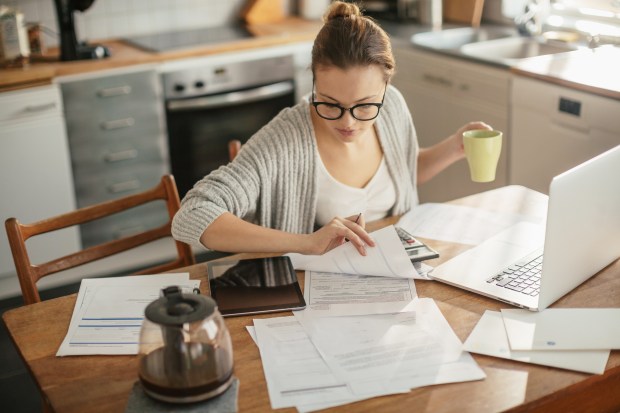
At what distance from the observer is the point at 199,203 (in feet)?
6.05

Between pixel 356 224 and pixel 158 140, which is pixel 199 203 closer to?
pixel 356 224

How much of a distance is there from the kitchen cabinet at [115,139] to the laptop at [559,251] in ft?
6.84

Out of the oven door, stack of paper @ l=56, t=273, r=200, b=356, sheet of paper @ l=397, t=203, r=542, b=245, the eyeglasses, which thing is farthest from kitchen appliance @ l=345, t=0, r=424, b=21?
stack of paper @ l=56, t=273, r=200, b=356

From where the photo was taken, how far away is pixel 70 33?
346cm

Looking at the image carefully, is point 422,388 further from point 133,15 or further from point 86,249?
point 133,15

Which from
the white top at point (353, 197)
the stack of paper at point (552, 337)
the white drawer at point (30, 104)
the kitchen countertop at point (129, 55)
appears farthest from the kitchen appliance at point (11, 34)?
the stack of paper at point (552, 337)

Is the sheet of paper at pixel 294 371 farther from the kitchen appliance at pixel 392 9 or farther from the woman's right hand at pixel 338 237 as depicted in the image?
the kitchen appliance at pixel 392 9

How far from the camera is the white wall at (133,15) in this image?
3830mm

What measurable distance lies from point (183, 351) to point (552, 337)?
68 cm

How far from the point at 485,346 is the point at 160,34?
120 inches

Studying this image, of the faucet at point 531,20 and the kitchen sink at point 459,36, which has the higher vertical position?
the faucet at point 531,20

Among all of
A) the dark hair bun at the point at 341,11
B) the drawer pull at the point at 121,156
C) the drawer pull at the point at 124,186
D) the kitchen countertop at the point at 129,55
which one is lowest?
the drawer pull at the point at 124,186

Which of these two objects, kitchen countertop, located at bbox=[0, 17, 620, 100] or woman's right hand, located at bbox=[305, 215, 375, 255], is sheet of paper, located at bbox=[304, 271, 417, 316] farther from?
kitchen countertop, located at bbox=[0, 17, 620, 100]

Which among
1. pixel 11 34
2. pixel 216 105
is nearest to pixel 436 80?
pixel 216 105
